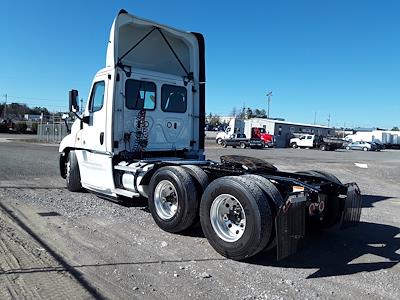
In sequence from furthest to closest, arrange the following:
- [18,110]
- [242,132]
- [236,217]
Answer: [18,110]
[242,132]
[236,217]

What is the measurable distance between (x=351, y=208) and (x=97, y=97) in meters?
5.48

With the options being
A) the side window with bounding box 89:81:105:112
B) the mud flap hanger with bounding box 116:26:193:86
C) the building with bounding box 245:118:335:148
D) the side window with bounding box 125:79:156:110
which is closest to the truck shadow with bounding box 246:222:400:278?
the side window with bounding box 125:79:156:110

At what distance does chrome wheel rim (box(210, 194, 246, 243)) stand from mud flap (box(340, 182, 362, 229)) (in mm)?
1718

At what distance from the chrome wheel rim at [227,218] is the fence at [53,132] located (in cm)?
3404

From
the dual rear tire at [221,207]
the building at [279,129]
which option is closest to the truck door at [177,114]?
the dual rear tire at [221,207]

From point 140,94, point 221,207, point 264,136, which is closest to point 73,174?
point 140,94

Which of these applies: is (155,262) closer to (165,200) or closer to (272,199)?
(272,199)

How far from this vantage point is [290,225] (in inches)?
196

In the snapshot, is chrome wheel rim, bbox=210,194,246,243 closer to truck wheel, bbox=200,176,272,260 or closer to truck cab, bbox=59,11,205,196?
truck wheel, bbox=200,176,272,260

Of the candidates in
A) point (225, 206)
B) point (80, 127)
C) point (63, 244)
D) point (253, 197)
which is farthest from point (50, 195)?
point (253, 197)

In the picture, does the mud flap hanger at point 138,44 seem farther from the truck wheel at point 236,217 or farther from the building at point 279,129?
the building at point 279,129

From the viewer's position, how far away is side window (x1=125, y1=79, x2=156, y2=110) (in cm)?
848

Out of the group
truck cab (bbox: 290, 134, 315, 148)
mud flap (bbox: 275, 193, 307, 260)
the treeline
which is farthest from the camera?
the treeline

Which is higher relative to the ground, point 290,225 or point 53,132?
point 53,132
